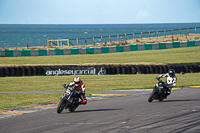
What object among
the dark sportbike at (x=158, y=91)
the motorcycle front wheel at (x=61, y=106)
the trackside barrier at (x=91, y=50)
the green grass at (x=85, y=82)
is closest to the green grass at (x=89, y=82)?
the green grass at (x=85, y=82)

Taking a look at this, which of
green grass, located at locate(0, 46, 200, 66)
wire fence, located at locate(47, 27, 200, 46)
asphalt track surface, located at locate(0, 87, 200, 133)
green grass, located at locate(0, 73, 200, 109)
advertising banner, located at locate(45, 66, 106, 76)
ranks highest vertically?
wire fence, located at locate(47, 27, 200, 46)

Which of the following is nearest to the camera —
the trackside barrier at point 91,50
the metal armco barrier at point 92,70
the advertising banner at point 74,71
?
the metal armco barrier at point 92,70

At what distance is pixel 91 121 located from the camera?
33.7ft

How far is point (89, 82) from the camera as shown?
23844 millimetres

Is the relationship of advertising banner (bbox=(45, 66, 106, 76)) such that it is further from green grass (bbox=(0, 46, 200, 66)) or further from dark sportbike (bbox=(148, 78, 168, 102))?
dark sportbike (bbox=(148, 78, 168, 102))

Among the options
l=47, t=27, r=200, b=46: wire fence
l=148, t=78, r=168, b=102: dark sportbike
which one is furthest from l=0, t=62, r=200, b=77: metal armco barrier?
l=47, t=27, r=200, b=46: wire fence

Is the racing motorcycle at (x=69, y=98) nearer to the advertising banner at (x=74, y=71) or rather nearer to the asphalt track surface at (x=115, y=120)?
the asphalt track surface at (x=115, y=120)

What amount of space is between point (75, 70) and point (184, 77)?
795cm

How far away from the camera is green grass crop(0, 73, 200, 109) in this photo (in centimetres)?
2106

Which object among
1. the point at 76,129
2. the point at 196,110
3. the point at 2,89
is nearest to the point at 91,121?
the point at 76,129

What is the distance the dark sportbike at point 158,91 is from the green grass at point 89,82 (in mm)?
5417

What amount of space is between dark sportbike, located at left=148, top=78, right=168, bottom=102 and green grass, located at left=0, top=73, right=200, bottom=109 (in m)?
5.42

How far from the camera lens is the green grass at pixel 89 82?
69.1 feet

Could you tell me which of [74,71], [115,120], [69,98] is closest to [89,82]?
[74,71]
